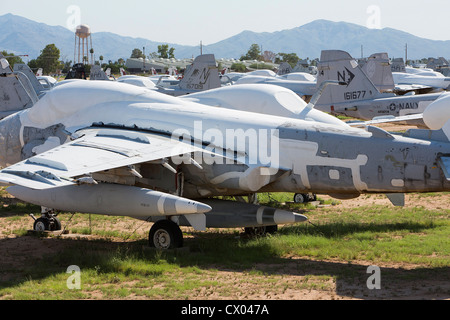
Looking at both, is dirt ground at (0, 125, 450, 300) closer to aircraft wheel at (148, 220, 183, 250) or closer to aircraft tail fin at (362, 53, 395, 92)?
aircraft wheel at (148, 220, 183, 250)

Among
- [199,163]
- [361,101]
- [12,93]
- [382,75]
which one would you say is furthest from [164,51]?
[199,163]

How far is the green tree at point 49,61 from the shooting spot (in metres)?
107

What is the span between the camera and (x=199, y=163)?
12.1m

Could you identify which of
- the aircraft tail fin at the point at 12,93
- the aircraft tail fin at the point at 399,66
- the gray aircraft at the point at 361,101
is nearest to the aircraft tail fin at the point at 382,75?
the gray aircraft at the point at 361,101

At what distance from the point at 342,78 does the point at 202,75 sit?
7.73m

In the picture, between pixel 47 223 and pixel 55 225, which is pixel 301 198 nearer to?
pixel 55 225

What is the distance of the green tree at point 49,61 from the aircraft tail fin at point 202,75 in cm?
7924

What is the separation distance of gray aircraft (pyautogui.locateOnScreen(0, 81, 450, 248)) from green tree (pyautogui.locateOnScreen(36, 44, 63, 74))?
97.8m

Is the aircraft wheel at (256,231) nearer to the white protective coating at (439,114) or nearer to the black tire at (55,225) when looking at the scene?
the white protective coating at (439,114)

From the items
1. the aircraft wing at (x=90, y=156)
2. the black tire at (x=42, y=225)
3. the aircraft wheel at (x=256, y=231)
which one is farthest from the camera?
the black tire at (x=42, y=225)

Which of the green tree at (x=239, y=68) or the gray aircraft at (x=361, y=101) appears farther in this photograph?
the green tree at (x=239, y=68)
